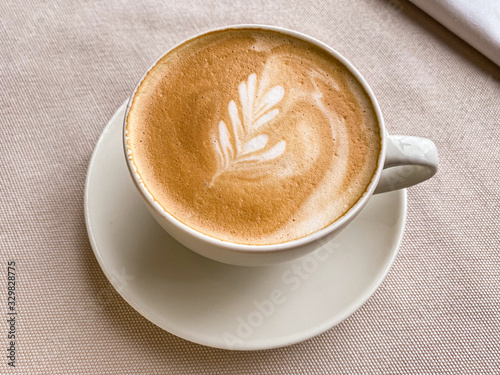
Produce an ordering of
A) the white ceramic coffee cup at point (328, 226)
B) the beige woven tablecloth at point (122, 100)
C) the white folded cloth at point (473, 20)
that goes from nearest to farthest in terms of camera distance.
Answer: the white ceramic coffee cup at point (328, 226), the beige woven tablecloth at point (122, 100), the white folded cloth at point (473, 20)

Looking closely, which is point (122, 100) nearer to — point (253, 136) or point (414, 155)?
point (253, 136)

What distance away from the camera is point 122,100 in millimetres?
1186

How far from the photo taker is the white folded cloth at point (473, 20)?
1.25 m

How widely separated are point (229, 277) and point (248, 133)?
27 cm

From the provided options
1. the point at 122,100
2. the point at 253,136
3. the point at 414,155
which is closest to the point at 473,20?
the point at 414,155

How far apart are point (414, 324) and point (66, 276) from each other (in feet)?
2.28

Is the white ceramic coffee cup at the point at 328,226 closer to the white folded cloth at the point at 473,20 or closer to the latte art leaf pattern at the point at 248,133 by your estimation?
the latte art leaf pattern at the point at 248,133

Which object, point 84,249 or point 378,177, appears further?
point 84,249

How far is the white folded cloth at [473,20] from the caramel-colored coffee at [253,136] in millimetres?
527

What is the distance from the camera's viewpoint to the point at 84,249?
1005 mm

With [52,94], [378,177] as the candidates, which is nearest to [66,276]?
[52,94]

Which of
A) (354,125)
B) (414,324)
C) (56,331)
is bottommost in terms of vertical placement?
(56,331)

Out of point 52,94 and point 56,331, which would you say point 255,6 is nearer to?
point 52,94

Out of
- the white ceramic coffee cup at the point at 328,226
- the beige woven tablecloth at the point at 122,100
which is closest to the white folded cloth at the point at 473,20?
the beige woven tablecloth at the point at 122,100
